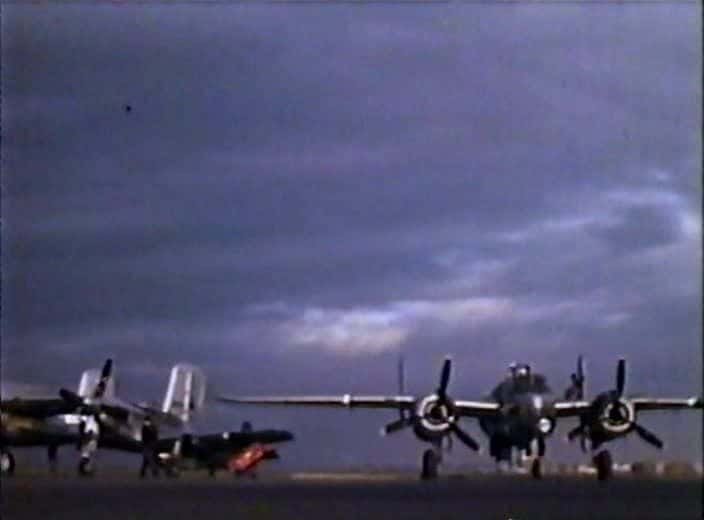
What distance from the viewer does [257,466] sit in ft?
264

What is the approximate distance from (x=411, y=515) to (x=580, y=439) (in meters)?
38.1

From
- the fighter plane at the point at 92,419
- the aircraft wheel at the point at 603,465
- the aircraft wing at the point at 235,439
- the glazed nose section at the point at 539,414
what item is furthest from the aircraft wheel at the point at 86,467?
the aircraft wheel at the point at 603,465

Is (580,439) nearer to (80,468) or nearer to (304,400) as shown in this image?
(304,400)

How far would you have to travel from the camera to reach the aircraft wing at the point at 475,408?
199ft

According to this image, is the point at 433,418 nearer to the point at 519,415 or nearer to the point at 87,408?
the point at 519,415

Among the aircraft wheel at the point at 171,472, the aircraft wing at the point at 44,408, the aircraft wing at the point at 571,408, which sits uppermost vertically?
the aircraft wing at the point at 571,408

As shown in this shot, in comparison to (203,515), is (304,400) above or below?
above

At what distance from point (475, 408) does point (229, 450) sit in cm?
2335

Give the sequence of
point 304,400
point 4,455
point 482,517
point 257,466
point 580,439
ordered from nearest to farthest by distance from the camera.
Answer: point 482,517, point 4,455, point 580,439, point 304,400, point 257,466

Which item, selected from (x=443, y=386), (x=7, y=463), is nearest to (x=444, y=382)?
(x=443, y=386)

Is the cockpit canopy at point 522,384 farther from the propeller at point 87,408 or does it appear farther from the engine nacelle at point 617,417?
the propeller at point 87,408

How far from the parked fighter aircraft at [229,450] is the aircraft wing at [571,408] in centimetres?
2325

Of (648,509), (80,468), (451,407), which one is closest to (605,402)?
(451,407)

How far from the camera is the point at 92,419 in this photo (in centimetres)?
6356
